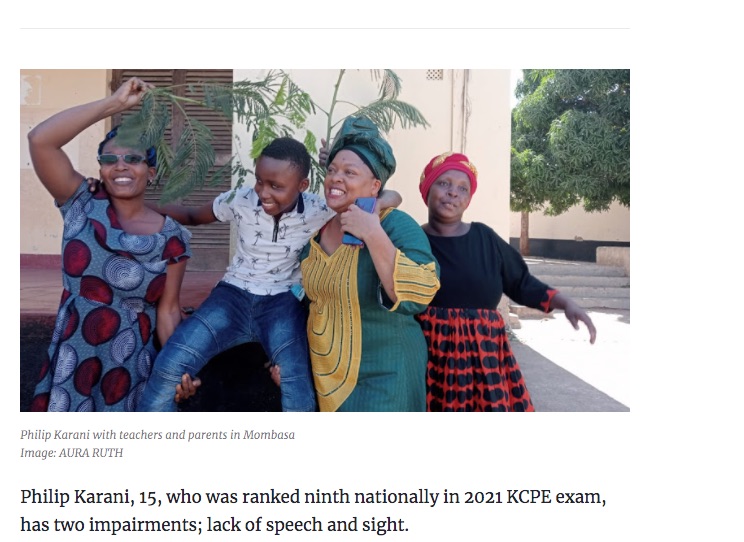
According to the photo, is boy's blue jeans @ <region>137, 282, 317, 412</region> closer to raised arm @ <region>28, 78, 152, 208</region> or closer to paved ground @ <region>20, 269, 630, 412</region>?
paved ground @ <region>20, 269, 630, 412</region>

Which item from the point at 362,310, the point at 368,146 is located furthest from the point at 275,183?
the point at 362,310

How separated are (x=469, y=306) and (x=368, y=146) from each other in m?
0.74

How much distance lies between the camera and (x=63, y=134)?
1903 millimetres

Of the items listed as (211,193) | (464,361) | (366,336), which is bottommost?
(464,361)

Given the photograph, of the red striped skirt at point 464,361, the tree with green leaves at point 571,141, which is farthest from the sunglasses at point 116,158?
the tree with green leaves at point 571,141

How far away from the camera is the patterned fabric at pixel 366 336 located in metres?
1.80

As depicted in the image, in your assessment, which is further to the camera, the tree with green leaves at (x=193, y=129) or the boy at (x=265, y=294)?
the tree with green leaves at (x=193, y=129)

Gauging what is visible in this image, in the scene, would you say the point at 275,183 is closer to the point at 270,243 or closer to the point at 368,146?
the point at 270,243

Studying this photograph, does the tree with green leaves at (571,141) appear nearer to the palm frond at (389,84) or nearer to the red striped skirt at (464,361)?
the palm frond at (389,84)

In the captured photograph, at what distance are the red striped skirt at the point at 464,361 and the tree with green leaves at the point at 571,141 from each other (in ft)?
16.0

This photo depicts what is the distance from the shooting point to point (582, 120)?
24.5ft
